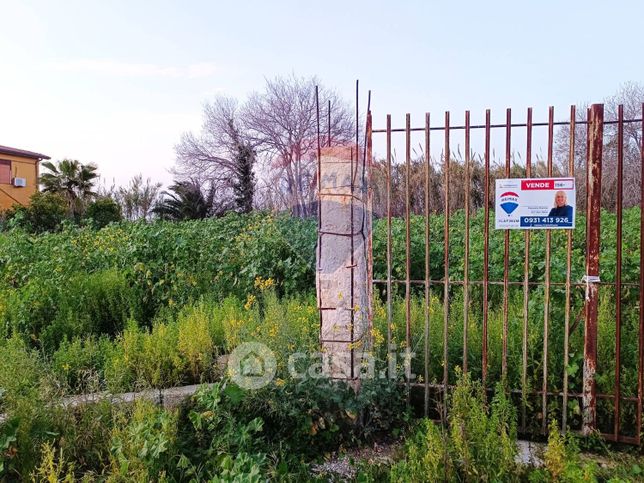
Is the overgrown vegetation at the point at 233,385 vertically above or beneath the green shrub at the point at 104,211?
beneath

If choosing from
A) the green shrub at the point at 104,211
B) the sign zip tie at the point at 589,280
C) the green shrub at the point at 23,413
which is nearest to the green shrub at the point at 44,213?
the green shrub at the point at 104,211

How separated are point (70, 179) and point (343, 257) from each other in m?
29.0

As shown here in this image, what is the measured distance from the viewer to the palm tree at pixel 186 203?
25.6 meters

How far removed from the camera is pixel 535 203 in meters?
3.45

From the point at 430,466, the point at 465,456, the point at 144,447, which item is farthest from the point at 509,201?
the point at 144,447

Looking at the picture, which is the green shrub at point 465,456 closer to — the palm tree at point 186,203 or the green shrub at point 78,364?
the green shrub at point 78,364

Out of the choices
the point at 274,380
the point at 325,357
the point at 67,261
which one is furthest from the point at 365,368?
the point at 67,261

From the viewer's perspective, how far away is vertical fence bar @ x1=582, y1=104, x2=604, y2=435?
10.9 ft

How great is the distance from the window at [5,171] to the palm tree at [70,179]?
1.67m

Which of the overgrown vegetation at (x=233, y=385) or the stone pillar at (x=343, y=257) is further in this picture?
the stone pillar at (x=343, y=257)

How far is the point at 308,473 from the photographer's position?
2.90 m

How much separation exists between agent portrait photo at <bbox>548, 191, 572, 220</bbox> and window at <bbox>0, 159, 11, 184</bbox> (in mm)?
31217

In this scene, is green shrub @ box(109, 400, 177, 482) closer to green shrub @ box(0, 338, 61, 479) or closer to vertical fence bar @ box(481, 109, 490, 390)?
green shrub @ box(0, 338, 61, 479)

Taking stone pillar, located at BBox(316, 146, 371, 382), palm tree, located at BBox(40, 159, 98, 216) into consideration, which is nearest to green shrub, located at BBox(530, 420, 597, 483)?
stone pillar, located at BBox(316, 146, 371, 382)
